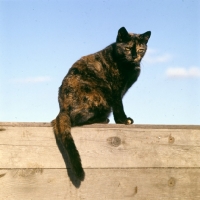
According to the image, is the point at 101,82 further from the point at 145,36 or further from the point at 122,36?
the point at 145,36

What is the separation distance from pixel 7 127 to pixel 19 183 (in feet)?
0.99

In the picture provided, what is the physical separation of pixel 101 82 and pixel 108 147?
1091 millimetres

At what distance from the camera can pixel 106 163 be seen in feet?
5.78

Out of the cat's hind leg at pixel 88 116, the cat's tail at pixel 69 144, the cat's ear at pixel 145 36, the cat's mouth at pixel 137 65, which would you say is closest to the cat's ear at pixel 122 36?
the cat's ear at pixel 145 36

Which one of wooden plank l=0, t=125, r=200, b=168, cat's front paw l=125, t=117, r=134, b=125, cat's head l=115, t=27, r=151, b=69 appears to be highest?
cat's head l=115, t=27, r=151, b=69

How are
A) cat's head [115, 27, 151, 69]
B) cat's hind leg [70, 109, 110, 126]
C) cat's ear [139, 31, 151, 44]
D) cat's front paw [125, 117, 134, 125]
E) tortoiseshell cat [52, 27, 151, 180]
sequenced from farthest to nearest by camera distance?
cat's ear [139, 31, 151, 44]
cat's head [115, 27, 151, 69]
cat's front paw [125, 117, 134, 125]
tortoiseshell cat [52, 27, 151, 180]
cat's hind leg [70, 109, 110, 126]

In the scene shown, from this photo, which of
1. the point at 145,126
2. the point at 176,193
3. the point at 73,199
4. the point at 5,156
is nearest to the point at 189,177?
the point at 176,193

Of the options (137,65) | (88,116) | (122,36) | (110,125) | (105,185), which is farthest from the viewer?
(122,36)

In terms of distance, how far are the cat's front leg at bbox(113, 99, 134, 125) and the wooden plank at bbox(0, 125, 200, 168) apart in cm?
94

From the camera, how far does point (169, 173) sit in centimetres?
183

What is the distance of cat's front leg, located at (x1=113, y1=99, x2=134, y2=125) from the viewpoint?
283 centimetres

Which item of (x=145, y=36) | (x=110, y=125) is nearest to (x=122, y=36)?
(x=145, y=36)

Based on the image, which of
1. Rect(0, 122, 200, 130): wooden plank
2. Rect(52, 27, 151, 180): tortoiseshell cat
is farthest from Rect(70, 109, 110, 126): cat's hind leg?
Rect(0, 122, 200, 130): wooden plank

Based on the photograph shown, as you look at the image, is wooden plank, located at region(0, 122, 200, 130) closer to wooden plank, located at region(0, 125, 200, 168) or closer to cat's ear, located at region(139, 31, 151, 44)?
wooden plank, located at region(0, 125, 200, 168)
